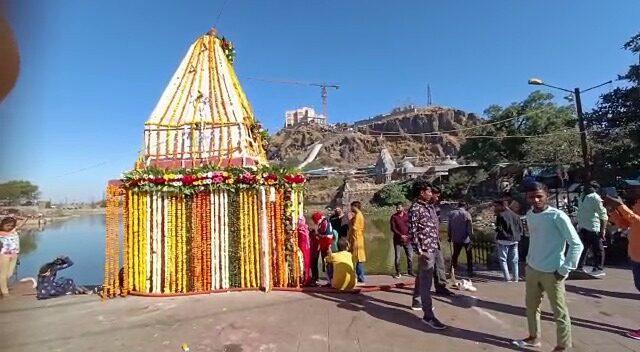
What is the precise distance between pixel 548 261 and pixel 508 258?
4348 millimetres

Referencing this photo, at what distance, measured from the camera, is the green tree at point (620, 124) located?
18469mm

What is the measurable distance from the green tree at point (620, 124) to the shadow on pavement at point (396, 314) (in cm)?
1711

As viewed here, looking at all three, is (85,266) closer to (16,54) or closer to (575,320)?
(575,320)

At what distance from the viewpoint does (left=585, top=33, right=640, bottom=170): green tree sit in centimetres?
1847

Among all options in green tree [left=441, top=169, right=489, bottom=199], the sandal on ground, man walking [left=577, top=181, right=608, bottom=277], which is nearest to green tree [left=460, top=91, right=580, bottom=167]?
green tree [left=441, top=169, right=489, bottom=199]

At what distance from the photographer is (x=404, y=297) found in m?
7.57

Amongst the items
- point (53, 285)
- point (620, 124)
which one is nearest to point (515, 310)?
point (53, 285)

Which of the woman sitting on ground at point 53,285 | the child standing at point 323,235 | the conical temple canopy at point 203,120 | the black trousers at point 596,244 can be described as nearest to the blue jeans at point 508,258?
the black trousers at point 596,244

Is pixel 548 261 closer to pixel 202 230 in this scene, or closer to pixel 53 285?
pixel 202 230

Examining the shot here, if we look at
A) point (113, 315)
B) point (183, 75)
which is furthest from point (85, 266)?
point (113, 315)

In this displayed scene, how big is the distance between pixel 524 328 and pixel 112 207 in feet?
24.8

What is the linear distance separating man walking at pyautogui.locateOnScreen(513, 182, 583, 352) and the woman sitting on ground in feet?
27.5

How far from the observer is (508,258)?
888cm

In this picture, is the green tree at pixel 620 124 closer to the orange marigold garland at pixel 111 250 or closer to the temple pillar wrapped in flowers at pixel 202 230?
the temple pillar wrapped in flowers at pixel 202 230
